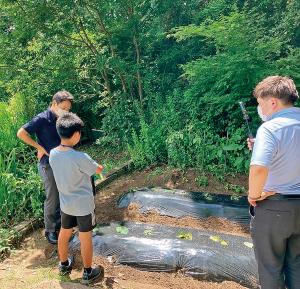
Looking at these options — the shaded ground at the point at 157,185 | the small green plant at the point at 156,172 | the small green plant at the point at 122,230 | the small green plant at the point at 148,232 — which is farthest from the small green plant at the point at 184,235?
the small green plant at the point at 156,172

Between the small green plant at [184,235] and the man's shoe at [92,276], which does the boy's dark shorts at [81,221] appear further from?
the small green plant at [184,235]

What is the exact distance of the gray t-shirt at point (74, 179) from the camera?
3043 millimetres

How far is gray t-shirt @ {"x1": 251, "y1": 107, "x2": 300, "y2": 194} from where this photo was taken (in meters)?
2.16

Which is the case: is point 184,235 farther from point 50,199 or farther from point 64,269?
point 50,199

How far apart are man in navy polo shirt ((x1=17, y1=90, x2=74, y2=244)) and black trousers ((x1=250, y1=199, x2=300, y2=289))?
2.30 meters

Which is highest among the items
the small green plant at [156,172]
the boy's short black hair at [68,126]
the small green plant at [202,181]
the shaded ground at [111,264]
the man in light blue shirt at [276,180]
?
the boy's short black hair at [68,126]

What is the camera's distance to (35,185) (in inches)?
187

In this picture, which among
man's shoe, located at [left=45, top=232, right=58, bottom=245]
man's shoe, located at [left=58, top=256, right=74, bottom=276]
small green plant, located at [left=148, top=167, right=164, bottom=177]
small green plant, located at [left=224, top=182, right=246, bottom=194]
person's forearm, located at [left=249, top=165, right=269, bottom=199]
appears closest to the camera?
person's forearm, located at [left=249, top=165, right=269, bottom=199]

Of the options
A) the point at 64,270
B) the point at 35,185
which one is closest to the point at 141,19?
the point at 35,185

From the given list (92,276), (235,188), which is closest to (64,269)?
(92,276)

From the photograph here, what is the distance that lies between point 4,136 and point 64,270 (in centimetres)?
312

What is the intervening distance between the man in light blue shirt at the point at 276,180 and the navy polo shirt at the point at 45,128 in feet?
7.65

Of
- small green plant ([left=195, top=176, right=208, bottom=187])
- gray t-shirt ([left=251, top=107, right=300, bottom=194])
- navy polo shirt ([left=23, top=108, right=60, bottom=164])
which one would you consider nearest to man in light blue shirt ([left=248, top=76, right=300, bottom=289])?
gray t-shirt ([left=251, top=107, right=300, bottom=194])

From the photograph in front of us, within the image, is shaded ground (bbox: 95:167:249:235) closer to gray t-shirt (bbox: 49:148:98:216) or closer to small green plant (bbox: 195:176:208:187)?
small green plant (bbox: 195:176:208:187)
